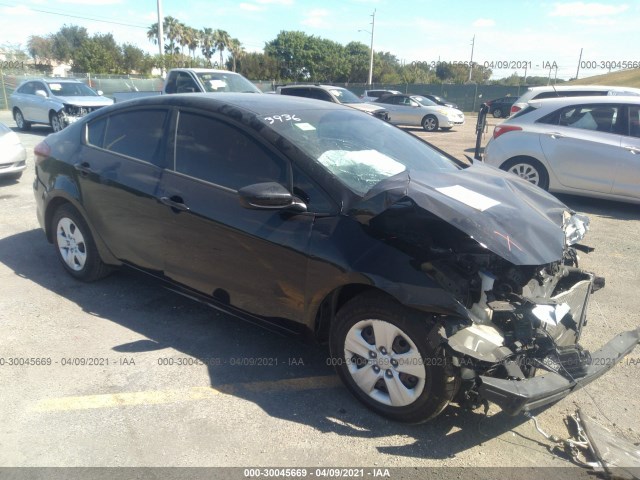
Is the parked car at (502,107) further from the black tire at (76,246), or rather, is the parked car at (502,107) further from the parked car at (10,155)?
the black tire at (76,246)

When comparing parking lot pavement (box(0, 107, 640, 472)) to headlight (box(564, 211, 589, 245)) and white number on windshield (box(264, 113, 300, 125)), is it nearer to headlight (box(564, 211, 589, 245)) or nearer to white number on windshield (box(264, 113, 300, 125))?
headlight (box(564, 211, 589, 245))

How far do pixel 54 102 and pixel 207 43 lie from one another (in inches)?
2403

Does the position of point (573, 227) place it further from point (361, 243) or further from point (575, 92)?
point (575, 92)

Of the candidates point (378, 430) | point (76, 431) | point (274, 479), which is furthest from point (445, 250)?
point (76, 431)

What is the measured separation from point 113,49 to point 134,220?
5769 cm

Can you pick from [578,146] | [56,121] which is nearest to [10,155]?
[56,121]

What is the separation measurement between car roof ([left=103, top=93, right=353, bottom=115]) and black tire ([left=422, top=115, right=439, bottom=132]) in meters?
17.6

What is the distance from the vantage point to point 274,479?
2590 mm

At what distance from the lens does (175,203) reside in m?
3.70

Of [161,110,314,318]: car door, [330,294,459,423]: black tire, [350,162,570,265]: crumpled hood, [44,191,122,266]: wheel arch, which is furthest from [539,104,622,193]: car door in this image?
[44,191,122,266]: wheel arch

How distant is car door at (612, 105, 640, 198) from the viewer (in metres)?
7.09

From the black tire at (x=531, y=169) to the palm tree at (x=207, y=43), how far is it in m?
68.4

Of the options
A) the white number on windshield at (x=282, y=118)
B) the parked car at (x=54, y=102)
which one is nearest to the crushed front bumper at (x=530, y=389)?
the white number on windshield at (x=282, y=118)

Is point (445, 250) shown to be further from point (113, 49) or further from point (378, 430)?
point (113, 49)
